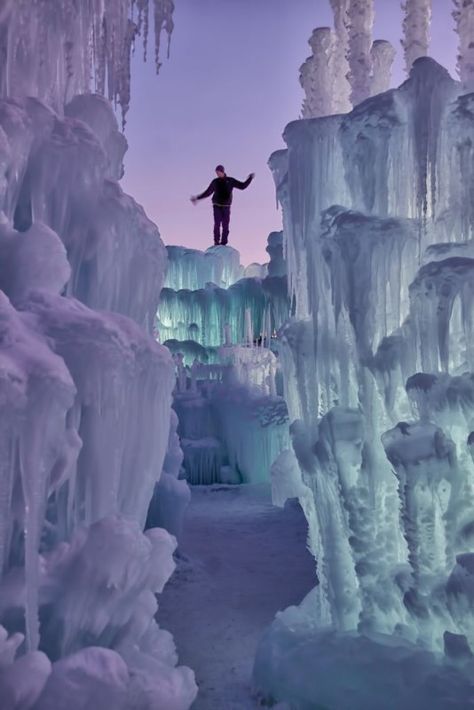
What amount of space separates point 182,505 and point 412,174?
5.76m

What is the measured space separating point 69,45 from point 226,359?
13.2 m

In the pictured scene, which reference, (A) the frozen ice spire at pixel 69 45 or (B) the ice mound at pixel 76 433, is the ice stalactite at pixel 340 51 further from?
(B) the ice mound at pixel 76 433

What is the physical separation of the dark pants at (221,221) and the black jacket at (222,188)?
1.74ft

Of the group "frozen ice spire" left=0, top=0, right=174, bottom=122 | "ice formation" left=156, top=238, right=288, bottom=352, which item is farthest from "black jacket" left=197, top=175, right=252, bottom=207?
"frozen ice spire" left=0, top=0, right=174, bottom=122

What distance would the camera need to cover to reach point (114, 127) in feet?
23.4

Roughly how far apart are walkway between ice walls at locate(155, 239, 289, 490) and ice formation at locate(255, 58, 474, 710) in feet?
32.0

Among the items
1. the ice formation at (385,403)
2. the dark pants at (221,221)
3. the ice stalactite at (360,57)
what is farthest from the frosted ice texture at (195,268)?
the ice formation at (385,403)

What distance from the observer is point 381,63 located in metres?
9.25

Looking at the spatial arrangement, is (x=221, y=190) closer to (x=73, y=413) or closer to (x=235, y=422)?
(x=235, y=422)

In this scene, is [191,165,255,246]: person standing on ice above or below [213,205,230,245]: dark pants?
above

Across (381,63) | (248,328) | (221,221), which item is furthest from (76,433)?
(221,221)

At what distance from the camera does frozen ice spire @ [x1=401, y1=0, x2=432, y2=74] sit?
26.2 feet

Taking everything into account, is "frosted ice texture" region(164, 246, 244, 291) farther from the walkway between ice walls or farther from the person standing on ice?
the person standing on ice

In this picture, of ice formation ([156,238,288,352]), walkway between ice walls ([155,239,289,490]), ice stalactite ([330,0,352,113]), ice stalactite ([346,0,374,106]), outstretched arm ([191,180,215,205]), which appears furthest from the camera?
outstretched arm ([191,180,215,205])
